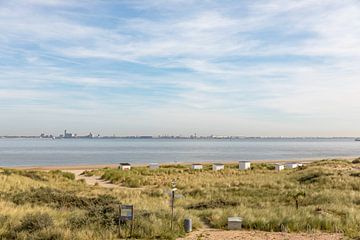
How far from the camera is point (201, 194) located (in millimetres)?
25500

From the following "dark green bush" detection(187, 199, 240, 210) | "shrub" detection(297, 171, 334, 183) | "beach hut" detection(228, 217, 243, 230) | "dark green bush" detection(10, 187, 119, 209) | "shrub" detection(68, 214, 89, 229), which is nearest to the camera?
"shrub" detection(68, 214, 89, 229)

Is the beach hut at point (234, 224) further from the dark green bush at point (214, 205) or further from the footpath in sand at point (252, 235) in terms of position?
the dark green bush at point (214, 205)

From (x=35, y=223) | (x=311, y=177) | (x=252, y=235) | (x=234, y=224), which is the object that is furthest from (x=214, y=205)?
(x=311, y=177)

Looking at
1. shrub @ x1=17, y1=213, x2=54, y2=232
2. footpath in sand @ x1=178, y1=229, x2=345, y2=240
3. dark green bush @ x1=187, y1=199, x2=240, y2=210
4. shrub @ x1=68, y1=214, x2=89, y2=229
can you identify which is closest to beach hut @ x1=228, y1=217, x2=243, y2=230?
footpath in sand @ x1=178, y1=229, x2=345, y2=240

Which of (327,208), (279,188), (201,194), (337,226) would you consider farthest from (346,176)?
(337,226)

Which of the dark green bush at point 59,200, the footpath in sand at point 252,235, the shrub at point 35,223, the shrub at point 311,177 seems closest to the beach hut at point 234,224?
the footpath in sand at point 252,235

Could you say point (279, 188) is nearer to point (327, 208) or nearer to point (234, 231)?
point (327, 208)

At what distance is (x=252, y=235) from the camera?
41.7ft

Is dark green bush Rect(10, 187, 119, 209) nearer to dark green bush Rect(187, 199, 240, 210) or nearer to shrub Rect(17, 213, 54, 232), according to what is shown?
dark green bush Rect(187, 199, 240, 210)

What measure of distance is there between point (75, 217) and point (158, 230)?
2872 millimetres

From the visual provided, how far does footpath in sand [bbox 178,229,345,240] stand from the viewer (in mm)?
12234

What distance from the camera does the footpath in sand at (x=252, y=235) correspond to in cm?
1223

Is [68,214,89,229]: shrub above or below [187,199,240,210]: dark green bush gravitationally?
above

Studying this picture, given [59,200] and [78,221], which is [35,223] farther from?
[59,200]
